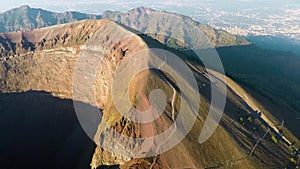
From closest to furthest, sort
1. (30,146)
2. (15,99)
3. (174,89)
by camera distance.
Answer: (174,89) → (30,146) → (15,99)

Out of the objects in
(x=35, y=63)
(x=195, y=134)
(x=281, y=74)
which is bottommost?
(x=281, y=74)

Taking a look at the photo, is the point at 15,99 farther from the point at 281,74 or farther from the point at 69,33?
the point at 281,74

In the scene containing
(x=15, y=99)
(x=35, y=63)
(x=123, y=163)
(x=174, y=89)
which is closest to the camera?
(x=123, y=163)

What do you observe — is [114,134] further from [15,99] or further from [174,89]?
[15,99]

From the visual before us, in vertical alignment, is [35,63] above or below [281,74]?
above

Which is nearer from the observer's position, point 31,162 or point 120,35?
point 31,162

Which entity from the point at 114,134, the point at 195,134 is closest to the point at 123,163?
the point at 114,134
